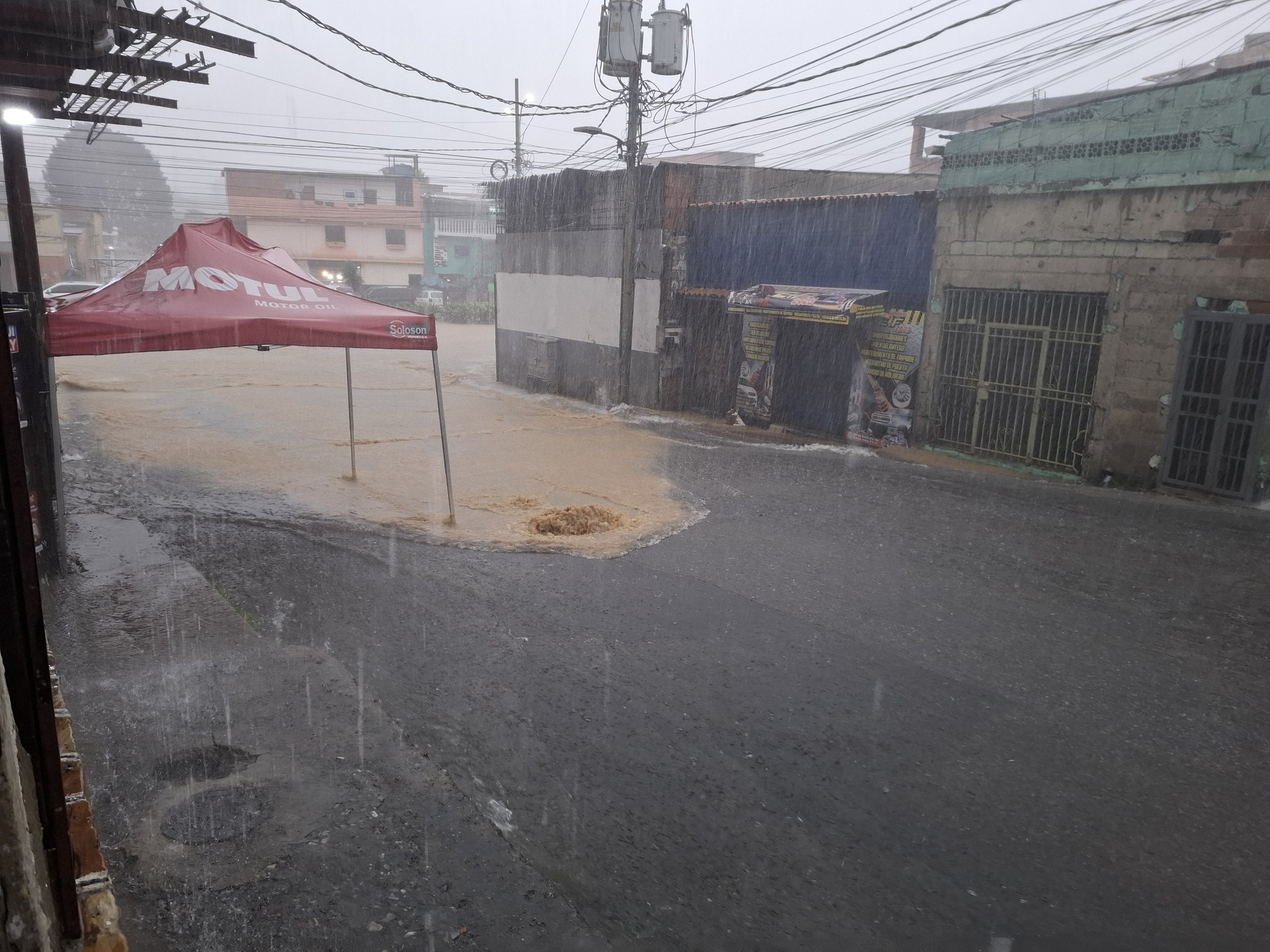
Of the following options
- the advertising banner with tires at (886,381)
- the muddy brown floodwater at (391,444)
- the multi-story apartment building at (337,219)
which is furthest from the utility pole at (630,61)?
the multi-story apartment building at (337,219)

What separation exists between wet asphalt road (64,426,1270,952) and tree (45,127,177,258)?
313ft

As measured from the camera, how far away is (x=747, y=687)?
5246 millimetres

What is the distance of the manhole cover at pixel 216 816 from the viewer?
11.8ft

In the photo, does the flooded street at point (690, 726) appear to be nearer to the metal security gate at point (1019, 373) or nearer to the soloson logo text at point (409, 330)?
the soloson logo text at point (409, 330)

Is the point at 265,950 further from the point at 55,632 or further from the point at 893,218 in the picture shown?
the point at 893,218

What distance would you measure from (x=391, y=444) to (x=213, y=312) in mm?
6105

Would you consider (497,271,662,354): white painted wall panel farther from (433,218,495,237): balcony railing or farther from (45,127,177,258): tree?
(45,127,177,258): tree

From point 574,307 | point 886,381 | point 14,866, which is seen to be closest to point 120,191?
point 574,307

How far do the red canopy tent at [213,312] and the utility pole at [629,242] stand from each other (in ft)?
33.4

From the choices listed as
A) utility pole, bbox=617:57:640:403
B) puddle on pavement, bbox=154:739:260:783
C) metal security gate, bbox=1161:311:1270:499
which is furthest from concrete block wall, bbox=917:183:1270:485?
puddle on pavement, bbox=154:739:260:783

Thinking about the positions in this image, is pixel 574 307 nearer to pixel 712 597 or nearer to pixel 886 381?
pixel 886 381

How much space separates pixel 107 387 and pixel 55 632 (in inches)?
574

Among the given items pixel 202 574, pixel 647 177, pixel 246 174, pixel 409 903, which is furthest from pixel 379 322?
pixel 246 174

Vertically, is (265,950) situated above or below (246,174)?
below
